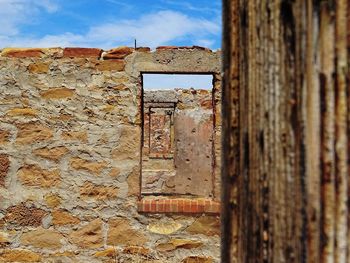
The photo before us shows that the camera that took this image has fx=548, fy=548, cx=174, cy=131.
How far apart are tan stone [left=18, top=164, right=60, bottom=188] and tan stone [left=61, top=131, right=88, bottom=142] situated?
0.24 metres

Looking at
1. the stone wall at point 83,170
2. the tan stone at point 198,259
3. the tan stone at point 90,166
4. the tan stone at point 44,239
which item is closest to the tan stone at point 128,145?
the stone wall at point 83,170

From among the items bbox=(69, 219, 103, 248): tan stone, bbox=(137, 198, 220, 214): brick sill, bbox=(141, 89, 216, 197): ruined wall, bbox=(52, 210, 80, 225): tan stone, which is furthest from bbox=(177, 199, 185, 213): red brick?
bbox=(141, 89, 216, 197): ruined wall

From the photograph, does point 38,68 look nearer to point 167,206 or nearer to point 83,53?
point 83,53

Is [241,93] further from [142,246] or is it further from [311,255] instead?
[142,246]

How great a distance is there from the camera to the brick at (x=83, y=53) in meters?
3.82

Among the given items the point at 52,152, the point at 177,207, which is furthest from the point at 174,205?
the point at 52,152

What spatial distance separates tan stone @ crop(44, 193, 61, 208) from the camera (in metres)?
3.73

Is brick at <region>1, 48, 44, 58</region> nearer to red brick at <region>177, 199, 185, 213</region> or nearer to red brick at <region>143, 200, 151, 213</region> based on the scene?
red brick at <region>143, 200, 151, 213</region>

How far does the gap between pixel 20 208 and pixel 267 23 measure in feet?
11.5

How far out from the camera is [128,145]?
148 inches

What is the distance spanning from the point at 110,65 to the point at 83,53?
0.21 metres

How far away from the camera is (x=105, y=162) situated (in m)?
3.74

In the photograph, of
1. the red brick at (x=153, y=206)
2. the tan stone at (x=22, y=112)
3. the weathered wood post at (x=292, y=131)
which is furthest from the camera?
the tan stone at (x=22, y=112)

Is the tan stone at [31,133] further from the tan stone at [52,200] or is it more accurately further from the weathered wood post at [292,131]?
the weathered wood post at [292,131]
